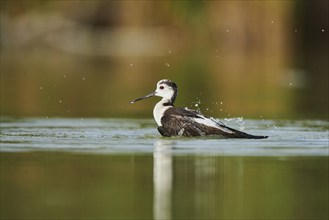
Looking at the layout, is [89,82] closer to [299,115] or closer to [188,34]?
[299,115]

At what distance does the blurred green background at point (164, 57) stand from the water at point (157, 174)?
11.1 feet

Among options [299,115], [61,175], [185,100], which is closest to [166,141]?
[61,175]

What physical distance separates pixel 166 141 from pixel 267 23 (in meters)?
21.9

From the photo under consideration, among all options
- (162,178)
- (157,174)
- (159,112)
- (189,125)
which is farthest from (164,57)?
(162,178)

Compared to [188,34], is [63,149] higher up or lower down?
higher up

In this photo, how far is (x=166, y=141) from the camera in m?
12.0

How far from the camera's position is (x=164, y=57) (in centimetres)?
3559

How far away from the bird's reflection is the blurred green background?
14.1 feet

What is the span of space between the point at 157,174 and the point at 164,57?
26.0 m

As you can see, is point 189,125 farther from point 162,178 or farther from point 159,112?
point 162,178

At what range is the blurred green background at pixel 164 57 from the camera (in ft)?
59.6

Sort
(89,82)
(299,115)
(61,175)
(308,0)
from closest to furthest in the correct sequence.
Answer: (61,175), (299,115), (89,82), (308,0)

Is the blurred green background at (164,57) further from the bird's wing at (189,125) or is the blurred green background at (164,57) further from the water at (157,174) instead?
the water at (157,174)

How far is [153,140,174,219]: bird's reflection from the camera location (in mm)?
8030
